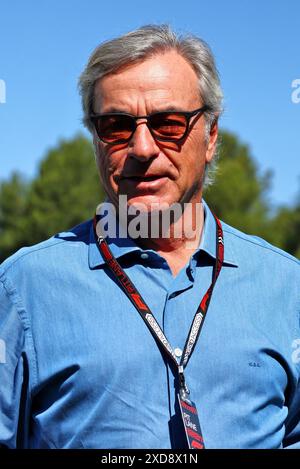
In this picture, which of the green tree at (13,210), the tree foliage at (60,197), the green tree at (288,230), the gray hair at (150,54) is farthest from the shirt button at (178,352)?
the green tree at (13,210)

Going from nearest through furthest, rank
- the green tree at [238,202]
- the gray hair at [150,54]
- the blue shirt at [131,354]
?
A: the blue shirt at [131,354]
the gray hair at [150,54]
the green tree at [238,202]

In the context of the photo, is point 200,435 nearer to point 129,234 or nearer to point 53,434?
point 53,434

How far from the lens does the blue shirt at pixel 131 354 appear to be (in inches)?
109

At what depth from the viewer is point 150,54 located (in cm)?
316

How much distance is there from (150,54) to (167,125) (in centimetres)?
34

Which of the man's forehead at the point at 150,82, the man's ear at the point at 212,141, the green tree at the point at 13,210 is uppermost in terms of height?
the man's forehead at the point at 150,82

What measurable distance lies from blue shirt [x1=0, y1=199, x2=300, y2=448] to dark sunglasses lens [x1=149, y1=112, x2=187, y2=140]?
1.60ft

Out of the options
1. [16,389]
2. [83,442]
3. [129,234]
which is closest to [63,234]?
[129,234]

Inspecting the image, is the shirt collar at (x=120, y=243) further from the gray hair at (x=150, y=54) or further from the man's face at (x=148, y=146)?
the gray hair at (x=150, y=54)

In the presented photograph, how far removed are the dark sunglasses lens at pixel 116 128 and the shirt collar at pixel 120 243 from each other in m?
0.30

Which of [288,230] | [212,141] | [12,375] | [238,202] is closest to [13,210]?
[238,202]

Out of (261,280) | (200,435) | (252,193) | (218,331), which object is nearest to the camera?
(200,435)

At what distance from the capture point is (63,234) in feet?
10.4

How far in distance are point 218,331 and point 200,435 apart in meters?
0.43
